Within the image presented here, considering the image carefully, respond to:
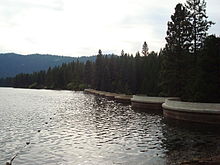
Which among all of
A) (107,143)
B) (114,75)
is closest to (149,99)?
(107,143)

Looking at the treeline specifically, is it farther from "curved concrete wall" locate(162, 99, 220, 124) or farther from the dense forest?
"curved concrete wall" locate(162, 99, 220, 124)

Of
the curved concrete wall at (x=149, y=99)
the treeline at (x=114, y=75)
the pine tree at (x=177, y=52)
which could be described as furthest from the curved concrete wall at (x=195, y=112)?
the treeline at (x=114, y=75)

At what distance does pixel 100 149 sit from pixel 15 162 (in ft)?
18.0

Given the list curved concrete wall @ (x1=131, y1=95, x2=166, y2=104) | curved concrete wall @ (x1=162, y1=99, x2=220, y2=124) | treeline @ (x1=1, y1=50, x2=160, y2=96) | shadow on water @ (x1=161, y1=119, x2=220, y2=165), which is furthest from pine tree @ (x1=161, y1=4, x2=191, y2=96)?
shadow on water @ (x1=161, y1=119, x2=220, y2=165)

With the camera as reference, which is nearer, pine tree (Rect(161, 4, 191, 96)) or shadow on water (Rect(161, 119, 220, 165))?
shadow on water (Rect(161, 119, 220, 165))

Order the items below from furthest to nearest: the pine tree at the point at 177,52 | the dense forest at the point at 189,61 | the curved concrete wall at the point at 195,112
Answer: the pine tree at the point at 177,52 → the dense forest at the point at 189,61 → the curved concrete wall at the point at 195,112

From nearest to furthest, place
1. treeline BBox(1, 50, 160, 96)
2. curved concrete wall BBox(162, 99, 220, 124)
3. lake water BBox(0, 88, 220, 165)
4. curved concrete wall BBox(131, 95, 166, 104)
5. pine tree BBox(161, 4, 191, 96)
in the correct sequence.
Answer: lake water BBox(0, 88, 220, 165) < curved concrete wall BBox(162, 99, 220, 124) < curved concrete wall BBox(131, 95, 166, 104) < pine tree BBox(161, 4, 191, 96) < treeline BBox(1, 50, 160, 96)

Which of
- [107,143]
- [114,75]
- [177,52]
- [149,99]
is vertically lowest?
[107,143]

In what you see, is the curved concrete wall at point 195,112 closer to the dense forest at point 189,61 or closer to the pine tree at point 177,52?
the dense forest at point 189,61

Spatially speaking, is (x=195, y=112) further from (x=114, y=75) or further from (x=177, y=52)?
Result: (x=114, y=75)

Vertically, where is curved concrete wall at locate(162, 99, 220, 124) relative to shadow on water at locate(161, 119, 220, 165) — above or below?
above

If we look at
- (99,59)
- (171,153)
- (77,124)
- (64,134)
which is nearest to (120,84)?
(99,59)

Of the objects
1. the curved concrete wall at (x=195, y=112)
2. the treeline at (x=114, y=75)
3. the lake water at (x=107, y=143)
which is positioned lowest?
the lake water at (x=107, y=143)

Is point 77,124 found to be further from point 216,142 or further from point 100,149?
point 216,142
